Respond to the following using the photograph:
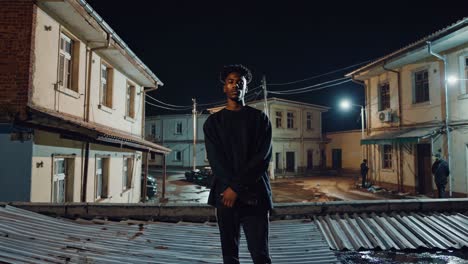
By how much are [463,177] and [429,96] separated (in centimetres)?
442

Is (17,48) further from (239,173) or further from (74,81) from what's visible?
(239,173)

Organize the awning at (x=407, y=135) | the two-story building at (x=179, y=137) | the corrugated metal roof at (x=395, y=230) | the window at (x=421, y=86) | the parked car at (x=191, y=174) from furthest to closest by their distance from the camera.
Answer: the two-story building at (x=179, y=137) < the parked car at (x=191, y=174) < the window at (x=421, y=86) < the awning at (x=407, y=135) < the corrugated metal roof at (x=395, y=230)

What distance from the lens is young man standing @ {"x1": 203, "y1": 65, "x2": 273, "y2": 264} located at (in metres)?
2.24

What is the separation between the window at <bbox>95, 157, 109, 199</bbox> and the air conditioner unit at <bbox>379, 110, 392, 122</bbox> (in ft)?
51.4

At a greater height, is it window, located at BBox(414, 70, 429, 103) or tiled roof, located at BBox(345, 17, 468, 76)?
tiled roof, located at BBox(345, 17, 468, 76)

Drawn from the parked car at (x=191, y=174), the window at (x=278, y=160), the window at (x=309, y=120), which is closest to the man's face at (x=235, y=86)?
the parked car at (x=191, y=174)

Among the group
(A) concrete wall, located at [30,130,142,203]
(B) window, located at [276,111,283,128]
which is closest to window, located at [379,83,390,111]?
(B) window, located at [276,111,283,128]

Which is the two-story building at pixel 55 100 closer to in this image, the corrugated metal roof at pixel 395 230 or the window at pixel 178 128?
the corrugated metal roof at pixel 395 230

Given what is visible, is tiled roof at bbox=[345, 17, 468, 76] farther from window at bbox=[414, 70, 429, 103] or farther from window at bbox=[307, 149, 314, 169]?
window at bbox=[307, 149, 314, 169]

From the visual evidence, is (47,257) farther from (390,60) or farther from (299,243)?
(390,60)

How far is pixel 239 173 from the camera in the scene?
2.25m

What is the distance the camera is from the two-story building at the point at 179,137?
3969 centimetres

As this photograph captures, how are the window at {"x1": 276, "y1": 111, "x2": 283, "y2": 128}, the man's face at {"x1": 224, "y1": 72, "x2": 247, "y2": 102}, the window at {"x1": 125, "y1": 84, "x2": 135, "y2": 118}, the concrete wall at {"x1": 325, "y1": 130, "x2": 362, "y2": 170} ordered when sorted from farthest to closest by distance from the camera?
the concrete wall at {"x1": 325, "y1": 130, "x2": 362, "y2": 170} < the window at {"x1": 276, "y1": 111, "x2": 283, "y2": 128} < the window at {"x1": 125, "y1": 84, "x2": 135, "y2": 118} < the man's face at {"x1": 224, "y1": 72, "x2": 247, "y2": 102}

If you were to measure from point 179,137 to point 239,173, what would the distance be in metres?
39.1
